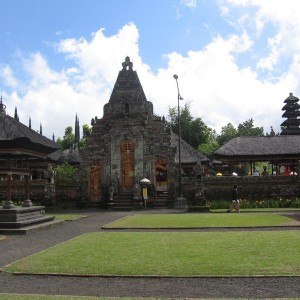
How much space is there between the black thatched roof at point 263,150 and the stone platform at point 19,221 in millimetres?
21332

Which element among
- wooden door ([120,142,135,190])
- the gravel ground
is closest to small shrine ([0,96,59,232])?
the gravel ground

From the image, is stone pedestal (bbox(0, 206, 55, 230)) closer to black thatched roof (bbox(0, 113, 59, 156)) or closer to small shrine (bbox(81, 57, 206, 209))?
black thatched roof (bbox(0, 113, 59, 156))

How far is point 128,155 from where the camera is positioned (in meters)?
34.7

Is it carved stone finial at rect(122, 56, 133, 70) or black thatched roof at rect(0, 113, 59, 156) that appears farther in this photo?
carved stone finial at rect(122, 56, 133, 70)

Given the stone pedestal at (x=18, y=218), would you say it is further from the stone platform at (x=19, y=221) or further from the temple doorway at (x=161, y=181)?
the temple doorway at (x=161, y=181)

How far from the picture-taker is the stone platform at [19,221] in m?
17.5

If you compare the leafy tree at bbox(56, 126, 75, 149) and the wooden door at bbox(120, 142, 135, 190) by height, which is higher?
the leafy tree at bbox(56, 126, 75, 149)

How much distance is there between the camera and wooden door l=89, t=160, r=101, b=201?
1375 inches

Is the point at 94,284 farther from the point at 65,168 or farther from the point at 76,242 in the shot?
the point at 65,168

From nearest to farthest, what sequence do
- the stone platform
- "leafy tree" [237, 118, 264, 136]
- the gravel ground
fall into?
the gravel ground
the stone platform
"leafy tree" [237, 118, 264, 136]

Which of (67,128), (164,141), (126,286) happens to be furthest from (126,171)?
(67,128)

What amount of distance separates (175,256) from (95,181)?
24.8 meters

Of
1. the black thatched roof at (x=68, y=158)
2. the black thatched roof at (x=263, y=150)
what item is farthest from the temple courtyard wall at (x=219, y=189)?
the black thatched roof at (x=68, y=158)

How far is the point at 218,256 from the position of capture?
10.6m
